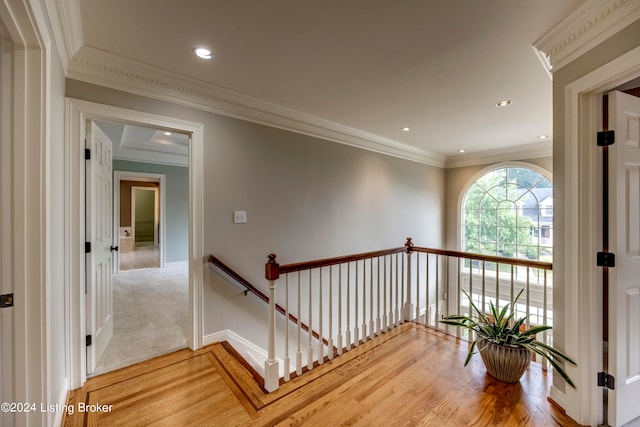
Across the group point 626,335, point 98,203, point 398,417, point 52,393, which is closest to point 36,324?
point 52,393

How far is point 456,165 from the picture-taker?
214 inches

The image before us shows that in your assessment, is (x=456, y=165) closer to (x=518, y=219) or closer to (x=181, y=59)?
(x=518, y=219)

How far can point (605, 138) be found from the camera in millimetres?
1547

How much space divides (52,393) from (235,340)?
1395 mm

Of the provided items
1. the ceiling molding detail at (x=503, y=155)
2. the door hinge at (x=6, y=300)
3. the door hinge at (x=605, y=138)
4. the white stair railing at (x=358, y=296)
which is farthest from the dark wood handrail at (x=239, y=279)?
the ceiling molding detail at (x=503, y=155)

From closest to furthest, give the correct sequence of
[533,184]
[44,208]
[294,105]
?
1. [44,208]
2. [294,105]
3. [533,184]

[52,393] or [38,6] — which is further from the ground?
[38,6]

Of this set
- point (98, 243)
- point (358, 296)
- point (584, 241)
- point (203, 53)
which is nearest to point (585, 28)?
point (584, 241)

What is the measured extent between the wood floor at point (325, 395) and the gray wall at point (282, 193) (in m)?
0.57

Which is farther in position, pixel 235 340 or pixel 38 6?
pixel 235 340

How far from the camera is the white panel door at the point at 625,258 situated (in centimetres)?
154

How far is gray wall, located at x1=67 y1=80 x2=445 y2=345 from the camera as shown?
2510mm

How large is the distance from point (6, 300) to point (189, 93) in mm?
1921

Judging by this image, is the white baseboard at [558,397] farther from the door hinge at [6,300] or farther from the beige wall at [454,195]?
the beige wall at [454,195]
